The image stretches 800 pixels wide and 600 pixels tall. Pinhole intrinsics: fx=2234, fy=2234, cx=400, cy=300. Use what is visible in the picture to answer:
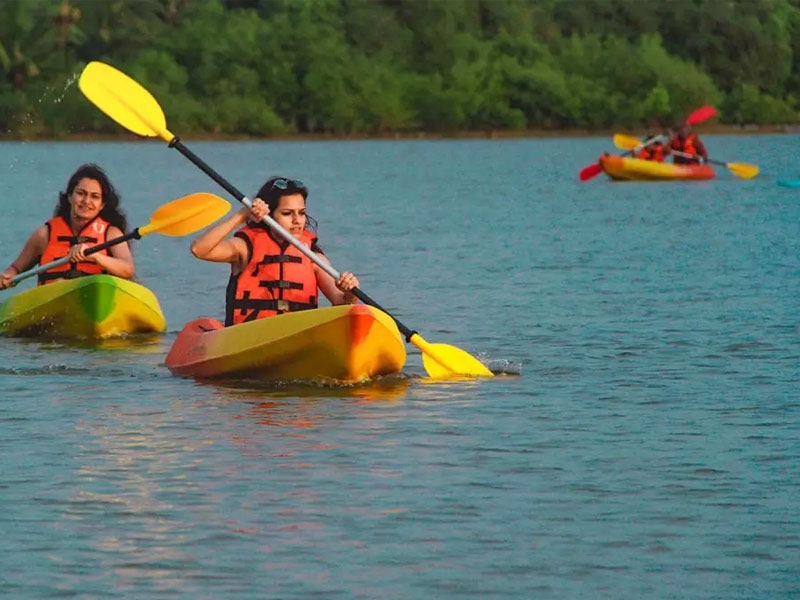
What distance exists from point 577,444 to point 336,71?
65.9m

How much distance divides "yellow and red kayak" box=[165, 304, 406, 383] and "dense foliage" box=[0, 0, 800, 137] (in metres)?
59.2

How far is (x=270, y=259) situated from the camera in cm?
1103

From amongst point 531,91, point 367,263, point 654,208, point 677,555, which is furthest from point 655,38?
point 677,555

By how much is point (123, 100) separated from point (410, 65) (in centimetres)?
6766

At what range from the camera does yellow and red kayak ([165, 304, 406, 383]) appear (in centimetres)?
1059

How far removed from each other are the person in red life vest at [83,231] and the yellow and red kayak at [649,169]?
23.7m

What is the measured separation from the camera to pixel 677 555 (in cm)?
731

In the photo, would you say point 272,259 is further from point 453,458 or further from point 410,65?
point 410,65

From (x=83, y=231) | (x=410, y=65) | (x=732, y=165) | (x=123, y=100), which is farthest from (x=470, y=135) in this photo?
(x=123, y=100)

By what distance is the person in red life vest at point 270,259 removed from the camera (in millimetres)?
10898

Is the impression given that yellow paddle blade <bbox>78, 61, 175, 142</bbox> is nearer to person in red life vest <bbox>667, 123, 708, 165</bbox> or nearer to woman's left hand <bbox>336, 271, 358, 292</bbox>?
woman's left hand <bbox>336, 271, 358, 292</bbox>

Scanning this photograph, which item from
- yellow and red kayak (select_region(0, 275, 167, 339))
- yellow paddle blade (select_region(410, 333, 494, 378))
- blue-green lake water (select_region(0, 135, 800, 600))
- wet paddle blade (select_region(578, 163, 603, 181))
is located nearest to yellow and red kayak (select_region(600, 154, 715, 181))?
wet paddle blade (select_region(578, 163, 603, 181))

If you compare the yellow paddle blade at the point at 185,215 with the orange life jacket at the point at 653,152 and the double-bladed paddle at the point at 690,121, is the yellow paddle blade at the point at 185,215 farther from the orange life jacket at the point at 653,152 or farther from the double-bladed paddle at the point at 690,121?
the orange life jacket at the point at 653,152

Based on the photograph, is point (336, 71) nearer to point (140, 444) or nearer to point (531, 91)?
point (531, 91)
